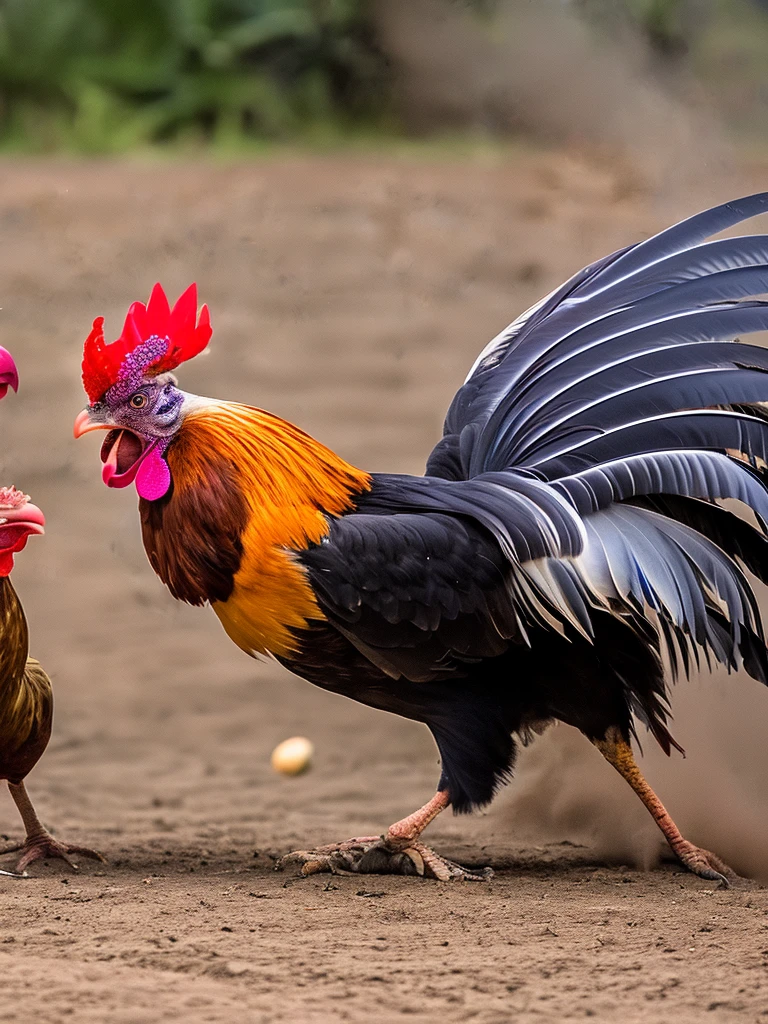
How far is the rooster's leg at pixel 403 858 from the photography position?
14.6 feet

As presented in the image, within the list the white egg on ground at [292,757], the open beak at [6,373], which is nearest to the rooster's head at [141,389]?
the open beak at [6,373]

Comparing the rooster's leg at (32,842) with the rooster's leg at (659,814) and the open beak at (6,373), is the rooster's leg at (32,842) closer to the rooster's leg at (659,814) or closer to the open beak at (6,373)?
the open beak at (6,373)

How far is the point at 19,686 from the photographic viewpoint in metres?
4.32

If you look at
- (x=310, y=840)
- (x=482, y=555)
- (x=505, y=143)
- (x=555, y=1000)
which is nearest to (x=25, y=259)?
(x=505, y=143)

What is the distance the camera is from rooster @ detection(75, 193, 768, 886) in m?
4.11

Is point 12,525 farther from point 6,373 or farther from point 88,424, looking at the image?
point 6,373

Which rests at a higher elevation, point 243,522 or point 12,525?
point 243,522

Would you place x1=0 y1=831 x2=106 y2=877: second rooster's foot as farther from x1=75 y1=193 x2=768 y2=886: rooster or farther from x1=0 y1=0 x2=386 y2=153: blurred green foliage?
x1=0 y1=0 x2=386 y2=153: blurred green foliage

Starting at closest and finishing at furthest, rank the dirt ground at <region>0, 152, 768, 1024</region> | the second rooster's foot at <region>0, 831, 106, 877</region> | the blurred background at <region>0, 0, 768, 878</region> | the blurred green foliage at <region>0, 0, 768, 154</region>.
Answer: the dirt ground at <region>0, 152, 768, 1024</region> < the second rooster's foot at <region>0, 831, 106, 877</region> < the blurred background at <region>0, 0, 768, 878</region> < the blurred green foliage at <region>0, 0, 768, 154</region>

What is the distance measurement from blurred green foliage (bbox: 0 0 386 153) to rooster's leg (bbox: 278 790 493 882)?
1011 centimetres

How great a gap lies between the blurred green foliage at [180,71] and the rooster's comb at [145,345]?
951 cm

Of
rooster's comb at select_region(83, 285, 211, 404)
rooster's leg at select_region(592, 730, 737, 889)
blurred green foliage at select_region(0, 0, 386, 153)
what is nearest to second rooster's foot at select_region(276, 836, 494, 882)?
rooster's leg at select_region(592, 730, 737, 889)

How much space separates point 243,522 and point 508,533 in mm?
809

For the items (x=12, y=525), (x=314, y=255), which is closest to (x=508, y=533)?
(x=12, y=525)
